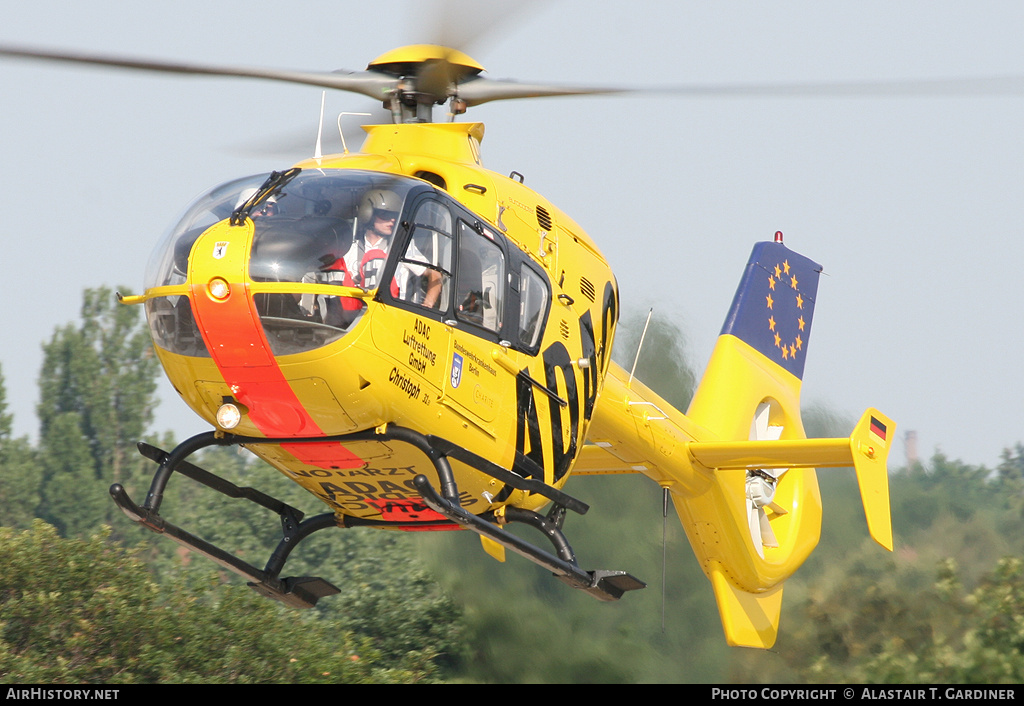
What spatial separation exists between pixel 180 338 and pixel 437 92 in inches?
90.7

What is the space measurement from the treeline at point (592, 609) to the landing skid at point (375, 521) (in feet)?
8.42

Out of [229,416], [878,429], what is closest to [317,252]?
[229,416]

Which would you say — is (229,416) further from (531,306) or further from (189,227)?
(531,306)

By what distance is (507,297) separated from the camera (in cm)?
673

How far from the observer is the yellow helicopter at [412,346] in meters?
5.80

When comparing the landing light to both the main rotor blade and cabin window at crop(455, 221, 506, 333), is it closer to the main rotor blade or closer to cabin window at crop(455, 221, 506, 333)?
cabin window at crop(455, 221, 506, 333)

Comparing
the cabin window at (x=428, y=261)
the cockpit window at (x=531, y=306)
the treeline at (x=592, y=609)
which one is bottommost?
the treeline at (x=592, y=609)

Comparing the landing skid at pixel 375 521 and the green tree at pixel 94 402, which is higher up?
the landing skid at pixel 375 521

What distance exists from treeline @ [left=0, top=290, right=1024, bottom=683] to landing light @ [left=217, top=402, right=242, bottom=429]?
4.51m

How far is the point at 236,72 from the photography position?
6.55 metres

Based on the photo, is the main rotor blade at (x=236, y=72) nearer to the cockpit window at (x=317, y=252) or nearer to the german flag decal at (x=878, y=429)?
the cockpit window at (x=317, y=252)

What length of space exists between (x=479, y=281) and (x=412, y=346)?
2.09ft

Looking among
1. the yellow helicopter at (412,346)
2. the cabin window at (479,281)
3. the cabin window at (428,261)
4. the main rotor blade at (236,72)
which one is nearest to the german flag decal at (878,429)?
the yellow helicopter at (412,346)

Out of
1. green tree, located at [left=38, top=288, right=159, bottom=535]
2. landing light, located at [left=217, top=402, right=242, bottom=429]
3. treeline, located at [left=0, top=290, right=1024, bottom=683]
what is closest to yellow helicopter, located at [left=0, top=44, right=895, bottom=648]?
landing light, located at [left=217, top=402, right=242, bottom=429]
